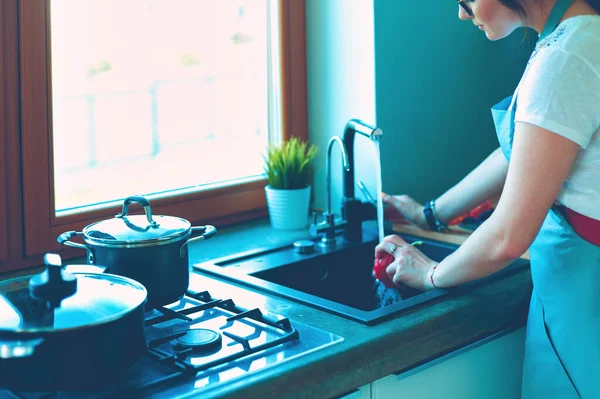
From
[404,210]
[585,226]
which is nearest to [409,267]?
[585,226]

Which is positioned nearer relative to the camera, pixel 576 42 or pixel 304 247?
pixel 576 42

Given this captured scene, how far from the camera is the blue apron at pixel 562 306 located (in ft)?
4.55

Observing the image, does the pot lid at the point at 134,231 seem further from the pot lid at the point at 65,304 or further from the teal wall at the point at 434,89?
the teal wall at the point at 434,89

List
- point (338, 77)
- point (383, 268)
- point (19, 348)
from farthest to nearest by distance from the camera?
point (338, 77)
point (383, 268)
point (19, 348)

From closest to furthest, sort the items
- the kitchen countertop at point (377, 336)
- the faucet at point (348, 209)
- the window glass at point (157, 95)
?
the kitchen countertop at point (377, 336)
the window glass at point (157, 95)
the faucet at point (348, 209)

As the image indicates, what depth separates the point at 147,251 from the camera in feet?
4.23

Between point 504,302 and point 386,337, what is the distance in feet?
1.08

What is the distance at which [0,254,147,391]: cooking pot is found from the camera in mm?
1006

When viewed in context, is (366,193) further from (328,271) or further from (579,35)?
(579,35)

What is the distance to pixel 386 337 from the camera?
51.1 inches

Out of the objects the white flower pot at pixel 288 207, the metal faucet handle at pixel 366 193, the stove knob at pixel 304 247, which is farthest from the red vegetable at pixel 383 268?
the white flower pot at pixel 288 207

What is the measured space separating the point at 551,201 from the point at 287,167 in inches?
33.7

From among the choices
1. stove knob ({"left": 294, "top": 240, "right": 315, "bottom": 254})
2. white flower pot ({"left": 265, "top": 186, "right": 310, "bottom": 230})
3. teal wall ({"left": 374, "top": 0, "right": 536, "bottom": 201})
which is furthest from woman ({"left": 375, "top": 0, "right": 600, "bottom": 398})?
teal wall ({"left": 374, "top": 0, "right": 536, "bottom": 201})

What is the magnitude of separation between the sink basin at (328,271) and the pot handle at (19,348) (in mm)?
586
